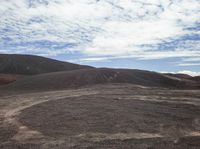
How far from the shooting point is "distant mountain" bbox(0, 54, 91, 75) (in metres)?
64.1

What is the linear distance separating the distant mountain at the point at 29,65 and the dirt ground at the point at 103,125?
1893 inches

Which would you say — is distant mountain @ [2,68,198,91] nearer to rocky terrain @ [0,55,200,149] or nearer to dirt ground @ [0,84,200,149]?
rocky terrain @ [0,55,200,149]

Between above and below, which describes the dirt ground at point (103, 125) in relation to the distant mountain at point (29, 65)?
below

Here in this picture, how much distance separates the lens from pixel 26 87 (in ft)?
107

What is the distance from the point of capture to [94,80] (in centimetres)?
3566

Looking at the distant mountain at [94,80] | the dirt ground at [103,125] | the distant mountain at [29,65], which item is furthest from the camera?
the distant mountain at [29,65]

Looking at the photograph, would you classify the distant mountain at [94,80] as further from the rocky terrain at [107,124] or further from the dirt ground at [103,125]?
the dirt ground at [103,125]

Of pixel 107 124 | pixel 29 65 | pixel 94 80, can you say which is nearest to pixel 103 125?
pixel 107 124

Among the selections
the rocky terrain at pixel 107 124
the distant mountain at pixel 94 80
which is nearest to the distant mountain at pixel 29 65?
the distant mountain at pixel 94 80

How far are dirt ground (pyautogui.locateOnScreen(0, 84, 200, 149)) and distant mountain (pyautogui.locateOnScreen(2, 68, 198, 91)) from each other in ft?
53.3

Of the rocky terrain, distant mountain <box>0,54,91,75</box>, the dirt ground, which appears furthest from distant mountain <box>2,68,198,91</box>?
distant mountain <box>0,54,91,75</box>

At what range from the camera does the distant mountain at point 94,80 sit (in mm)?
33594

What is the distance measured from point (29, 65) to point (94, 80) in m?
34.3

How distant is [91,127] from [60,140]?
1.88 metres
